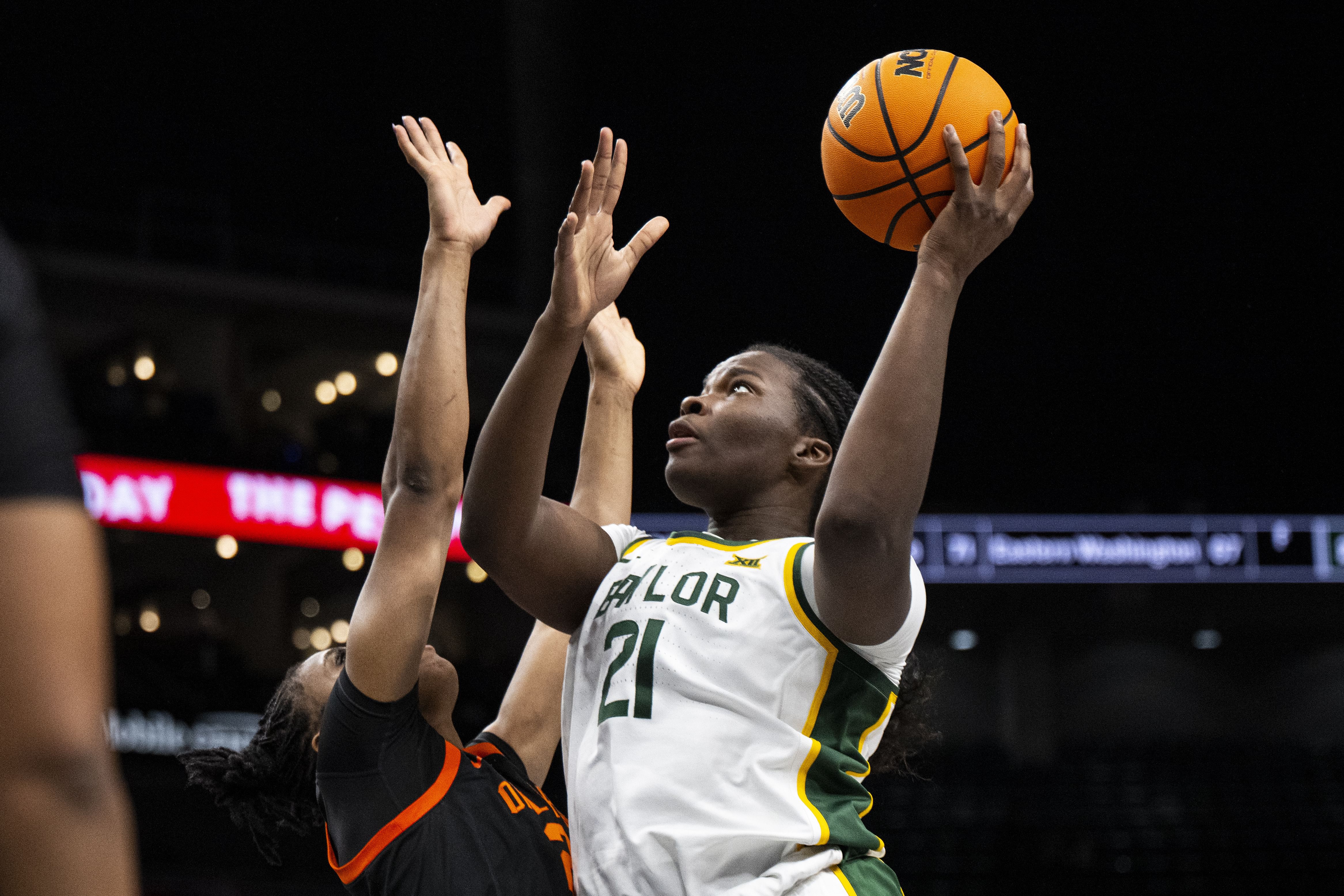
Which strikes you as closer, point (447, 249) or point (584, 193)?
point (584, 193)

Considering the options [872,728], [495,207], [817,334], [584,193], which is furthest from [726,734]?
[817,334]

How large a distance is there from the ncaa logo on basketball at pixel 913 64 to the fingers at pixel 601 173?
1.86ft

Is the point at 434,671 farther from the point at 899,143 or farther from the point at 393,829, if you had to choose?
the point at 899,143

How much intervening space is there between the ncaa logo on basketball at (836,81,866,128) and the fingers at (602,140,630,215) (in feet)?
1.45

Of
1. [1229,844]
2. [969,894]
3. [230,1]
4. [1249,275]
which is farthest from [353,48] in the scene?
[1229,844]

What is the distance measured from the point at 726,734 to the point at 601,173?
1079mm

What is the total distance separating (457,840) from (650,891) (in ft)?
1.72

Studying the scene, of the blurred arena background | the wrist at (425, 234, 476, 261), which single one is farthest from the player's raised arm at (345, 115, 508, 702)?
the blurred arena background

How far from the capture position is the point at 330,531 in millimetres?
13727

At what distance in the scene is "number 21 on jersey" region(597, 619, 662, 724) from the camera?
202 centimetres

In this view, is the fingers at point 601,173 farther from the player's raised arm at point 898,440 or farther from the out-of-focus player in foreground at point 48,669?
the out-of-focus player in foreground at point 48,669

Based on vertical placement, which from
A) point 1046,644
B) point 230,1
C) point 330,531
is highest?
point 230,1

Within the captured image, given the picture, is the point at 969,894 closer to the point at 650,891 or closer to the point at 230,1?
the point at 650,891

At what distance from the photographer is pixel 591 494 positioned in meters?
2.72
